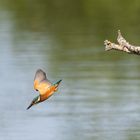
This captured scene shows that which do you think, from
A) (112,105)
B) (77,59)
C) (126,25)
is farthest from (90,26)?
(112,105)

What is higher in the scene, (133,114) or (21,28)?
(21,28)

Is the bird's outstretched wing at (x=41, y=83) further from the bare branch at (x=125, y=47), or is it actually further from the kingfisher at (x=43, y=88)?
the bare branch at (x=125, y=47)

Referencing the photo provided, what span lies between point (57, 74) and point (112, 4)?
682 cm

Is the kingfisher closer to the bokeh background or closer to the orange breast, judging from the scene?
the orange breast

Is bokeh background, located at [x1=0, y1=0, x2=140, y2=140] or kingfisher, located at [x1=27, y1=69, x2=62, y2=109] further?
bokeh background, located at [x1=0, y1=0, x2=140, y2=140]

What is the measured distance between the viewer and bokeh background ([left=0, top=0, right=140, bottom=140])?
982 centimetres

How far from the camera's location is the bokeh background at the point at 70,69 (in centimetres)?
982

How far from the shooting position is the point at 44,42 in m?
15.3

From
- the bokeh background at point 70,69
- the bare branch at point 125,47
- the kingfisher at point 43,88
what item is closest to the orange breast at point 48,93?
the kingfisher at point 43,88

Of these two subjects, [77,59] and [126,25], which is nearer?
[77,59]

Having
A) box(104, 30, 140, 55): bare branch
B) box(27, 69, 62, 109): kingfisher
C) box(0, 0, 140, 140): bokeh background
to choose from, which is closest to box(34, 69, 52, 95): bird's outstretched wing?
box(27, 69, 62, 109): kingfisher

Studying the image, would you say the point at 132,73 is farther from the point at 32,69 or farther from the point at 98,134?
the point at 98,134

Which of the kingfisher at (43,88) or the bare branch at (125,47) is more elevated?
the bare branch at (125,47)

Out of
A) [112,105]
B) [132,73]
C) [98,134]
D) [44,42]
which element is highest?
[44,42]
